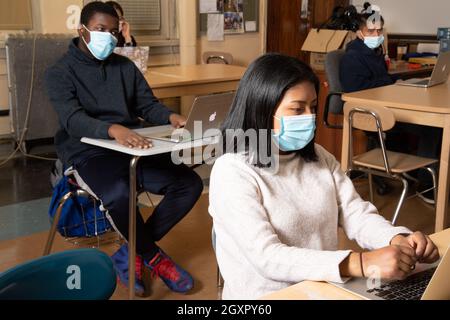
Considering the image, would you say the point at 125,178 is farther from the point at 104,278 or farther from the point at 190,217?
the point at 104,278

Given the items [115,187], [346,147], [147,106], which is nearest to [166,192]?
[115,187]

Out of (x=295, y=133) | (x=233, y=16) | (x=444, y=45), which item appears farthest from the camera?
(x=233, y=16)

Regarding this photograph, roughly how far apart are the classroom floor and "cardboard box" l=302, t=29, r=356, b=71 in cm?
170

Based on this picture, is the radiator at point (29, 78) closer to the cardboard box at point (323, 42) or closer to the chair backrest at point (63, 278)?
the cardboard box at point (323, 42)

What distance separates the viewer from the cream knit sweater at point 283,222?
1122 mm

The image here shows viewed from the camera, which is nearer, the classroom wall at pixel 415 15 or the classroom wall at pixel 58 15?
the classroom wall at pixel 58 15

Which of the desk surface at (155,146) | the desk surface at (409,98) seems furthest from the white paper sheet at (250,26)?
the desk surface at (155,146)

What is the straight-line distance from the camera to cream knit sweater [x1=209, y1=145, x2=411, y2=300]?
1122mm

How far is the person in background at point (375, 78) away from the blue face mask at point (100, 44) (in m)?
1.67

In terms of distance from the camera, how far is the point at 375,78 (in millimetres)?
3590

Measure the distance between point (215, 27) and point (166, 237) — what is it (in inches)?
126

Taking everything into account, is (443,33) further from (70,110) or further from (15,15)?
(70,110)

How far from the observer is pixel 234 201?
3.90 ft
